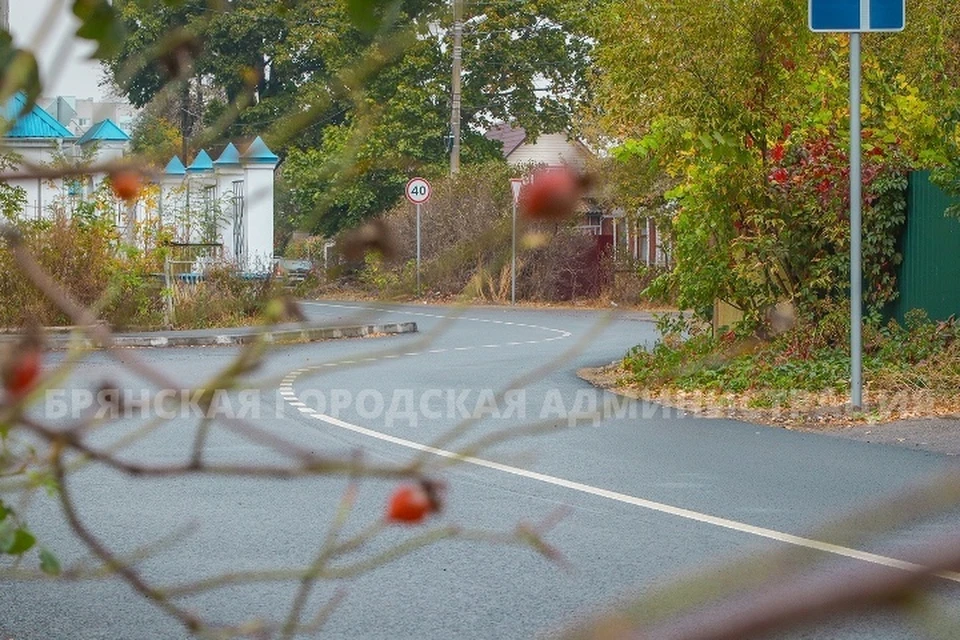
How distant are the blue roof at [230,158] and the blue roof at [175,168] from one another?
1.8 inches

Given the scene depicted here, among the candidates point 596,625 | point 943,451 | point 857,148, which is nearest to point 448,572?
point 943,451

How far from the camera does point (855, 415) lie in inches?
494

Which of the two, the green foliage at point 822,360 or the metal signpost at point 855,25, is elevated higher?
the metal signpost at point 855,25

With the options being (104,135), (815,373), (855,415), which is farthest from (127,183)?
(815,373)

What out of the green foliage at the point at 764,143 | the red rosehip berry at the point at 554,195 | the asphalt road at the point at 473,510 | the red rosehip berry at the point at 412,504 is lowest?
the asphalt road at the point at 473,510

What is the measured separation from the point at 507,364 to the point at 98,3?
1675 centimetres

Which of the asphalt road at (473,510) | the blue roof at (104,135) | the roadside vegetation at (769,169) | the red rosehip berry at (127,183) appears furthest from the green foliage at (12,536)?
the roadside vegetation at (769,169)

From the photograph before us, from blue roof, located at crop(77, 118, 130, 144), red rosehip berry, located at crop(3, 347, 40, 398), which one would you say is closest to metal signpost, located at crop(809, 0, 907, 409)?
blue roof, located at crop(77, 118, 130, 144)

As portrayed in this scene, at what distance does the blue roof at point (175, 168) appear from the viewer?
5.90ft

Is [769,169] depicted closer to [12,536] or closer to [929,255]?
[929,255]

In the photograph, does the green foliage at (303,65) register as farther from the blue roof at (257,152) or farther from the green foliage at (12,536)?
the green foliage at (12,536)

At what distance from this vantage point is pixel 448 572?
6887mm

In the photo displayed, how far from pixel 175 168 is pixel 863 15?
1107 centimetres

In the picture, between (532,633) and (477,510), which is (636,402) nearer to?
(477,510)
